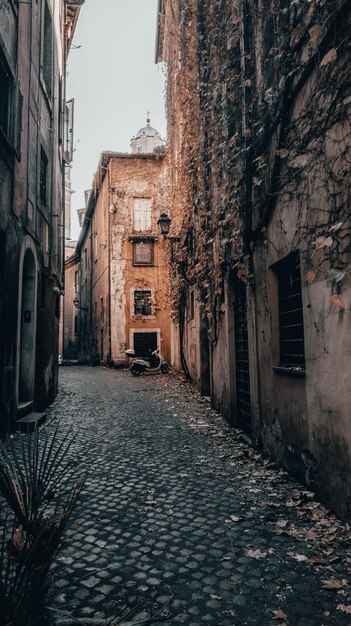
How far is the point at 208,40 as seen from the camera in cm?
929

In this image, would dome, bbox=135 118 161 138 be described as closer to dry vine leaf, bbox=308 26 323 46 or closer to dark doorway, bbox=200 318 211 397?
dark doorway, bbox=200 318 211 397

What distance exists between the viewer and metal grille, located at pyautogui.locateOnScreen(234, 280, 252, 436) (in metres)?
6.72

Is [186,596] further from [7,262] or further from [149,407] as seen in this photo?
[149,407]

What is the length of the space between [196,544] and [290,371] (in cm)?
205

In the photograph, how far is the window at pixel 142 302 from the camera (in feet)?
69.4

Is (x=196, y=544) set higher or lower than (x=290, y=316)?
lower

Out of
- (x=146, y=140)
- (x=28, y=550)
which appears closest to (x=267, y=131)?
(x=28, y=550)

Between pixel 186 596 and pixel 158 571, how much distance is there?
0.32m

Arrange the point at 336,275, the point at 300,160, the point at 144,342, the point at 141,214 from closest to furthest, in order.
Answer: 1. the point at 336,275
2. the point at 300,160
3. the point at 144,342
4. the point at 141,214

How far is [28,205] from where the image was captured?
763cm

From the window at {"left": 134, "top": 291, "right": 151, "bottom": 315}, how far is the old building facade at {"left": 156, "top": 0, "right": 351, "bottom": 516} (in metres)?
11.7

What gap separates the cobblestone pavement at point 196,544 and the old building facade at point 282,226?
426mm

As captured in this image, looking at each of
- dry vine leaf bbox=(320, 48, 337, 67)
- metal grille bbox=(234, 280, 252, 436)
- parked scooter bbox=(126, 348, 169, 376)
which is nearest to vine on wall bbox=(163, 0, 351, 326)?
dry vine leaf bbox=(320, 48, 337, 67)

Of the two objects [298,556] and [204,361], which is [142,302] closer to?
[204,361]
